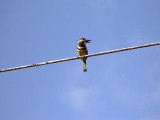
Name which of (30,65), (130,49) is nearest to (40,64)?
(30,65)

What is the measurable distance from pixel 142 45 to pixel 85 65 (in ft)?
14.1

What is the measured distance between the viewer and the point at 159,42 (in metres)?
9.31

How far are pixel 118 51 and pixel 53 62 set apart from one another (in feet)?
6.07

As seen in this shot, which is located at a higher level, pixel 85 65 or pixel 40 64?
pixel 85 65

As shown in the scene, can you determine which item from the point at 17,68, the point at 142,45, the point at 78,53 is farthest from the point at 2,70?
the point at 78,53

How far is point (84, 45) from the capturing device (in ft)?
45.5

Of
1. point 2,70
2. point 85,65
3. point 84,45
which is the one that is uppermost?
point 84,45

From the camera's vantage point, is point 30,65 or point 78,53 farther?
point 78,53

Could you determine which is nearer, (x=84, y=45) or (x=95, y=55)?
(x=95, y=55)

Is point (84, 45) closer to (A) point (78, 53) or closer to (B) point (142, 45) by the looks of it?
(A) point (78, 53)

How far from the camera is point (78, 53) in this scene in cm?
1388

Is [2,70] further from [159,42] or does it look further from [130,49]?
[159,42]

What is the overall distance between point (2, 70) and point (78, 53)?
491 centimetres

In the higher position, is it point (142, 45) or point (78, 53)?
point (78, 53)
